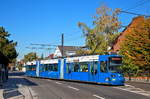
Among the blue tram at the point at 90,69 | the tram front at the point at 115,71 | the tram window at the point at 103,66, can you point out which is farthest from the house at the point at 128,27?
the tram window at the point at 103,66

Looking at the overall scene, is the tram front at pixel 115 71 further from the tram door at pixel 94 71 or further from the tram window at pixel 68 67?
the tram window at pixel 68 67

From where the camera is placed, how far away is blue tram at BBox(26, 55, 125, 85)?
2589 centimetres

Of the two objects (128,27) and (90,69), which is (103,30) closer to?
(128,27)

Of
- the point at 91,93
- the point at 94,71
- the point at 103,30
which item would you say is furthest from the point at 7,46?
the point at 91,93

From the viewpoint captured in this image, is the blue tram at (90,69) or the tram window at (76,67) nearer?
the blue tram at (90,69)

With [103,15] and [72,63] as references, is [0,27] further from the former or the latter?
[72,63]

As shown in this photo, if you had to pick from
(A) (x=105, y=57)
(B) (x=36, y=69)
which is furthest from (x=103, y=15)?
(A) (x=105, y=57)

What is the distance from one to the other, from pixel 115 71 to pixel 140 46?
1266 centimetres

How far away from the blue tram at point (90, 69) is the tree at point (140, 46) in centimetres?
946

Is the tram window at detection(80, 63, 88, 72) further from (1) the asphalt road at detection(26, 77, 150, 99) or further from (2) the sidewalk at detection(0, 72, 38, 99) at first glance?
(2) the sidewalk at detection(0, 72, 38, 99)

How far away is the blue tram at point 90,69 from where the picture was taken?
25.9 m

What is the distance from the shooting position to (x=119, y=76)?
Result: 1016 inches

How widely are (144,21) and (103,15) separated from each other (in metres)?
20.0

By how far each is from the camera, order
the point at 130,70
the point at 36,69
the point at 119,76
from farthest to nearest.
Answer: the point at 36,69 → the point at 130,70 → the point at 119,76
